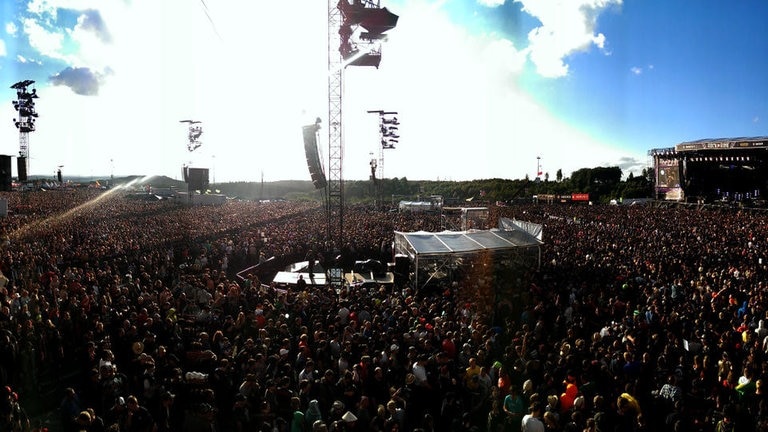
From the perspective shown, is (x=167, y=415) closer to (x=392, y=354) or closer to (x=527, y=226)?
(x=392, y=354)

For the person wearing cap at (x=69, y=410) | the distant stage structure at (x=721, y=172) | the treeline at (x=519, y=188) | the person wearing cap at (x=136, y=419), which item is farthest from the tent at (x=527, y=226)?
the treeline at (x=519, y=188)

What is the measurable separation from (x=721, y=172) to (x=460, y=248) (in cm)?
6203

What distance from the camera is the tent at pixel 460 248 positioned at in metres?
14.7

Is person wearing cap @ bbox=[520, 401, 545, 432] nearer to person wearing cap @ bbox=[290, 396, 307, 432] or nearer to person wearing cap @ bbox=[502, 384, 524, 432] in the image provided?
person wearing cap @ bbox=[502, 384, 524, 432]

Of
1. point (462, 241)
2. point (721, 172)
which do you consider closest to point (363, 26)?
point (462, 241)

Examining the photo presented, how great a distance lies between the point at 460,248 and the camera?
49.6 ft

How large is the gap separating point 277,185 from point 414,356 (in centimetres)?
13958

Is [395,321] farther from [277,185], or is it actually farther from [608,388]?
[277,185]

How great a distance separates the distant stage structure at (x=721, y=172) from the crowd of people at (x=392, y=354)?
172 ft

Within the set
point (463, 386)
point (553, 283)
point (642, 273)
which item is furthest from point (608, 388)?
point (642, 273)

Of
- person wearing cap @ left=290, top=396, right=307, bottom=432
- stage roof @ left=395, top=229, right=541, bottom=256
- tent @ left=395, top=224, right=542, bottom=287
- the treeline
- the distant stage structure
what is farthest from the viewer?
the treeline

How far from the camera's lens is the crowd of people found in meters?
5.60

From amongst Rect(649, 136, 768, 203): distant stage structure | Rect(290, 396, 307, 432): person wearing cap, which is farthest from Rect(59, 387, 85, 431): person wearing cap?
Rect(649, 136, 768, 203): distant stage structure

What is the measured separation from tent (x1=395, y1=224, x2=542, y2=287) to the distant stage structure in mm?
52343
